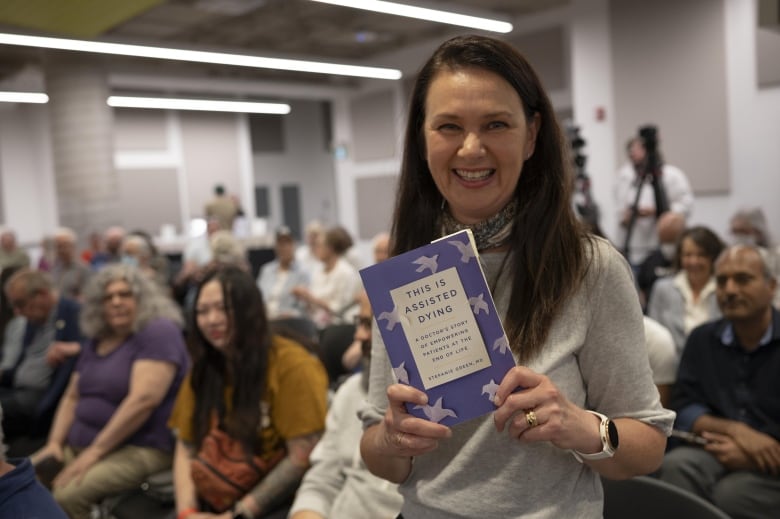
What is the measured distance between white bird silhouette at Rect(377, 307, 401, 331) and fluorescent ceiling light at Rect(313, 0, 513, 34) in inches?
230

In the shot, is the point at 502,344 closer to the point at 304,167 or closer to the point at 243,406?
the point at 243,406

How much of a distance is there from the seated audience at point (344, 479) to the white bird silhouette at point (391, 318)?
1.03 meters

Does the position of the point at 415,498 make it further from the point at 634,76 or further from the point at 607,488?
the point at 634,76

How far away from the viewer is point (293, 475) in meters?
2.14

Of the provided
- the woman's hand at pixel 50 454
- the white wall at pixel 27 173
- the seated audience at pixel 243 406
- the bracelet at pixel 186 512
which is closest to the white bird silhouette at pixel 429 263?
the seated audience at pixel 243 406

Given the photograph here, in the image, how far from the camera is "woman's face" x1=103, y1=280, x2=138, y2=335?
2.88 metres

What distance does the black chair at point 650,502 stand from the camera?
1.21 m

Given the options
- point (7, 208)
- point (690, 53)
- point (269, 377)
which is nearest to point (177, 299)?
point (269, 377)

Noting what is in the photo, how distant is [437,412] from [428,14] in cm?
692

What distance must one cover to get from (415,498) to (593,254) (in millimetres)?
477

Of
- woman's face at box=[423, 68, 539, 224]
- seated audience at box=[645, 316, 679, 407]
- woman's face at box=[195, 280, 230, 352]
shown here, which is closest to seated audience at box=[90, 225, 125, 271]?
woman's face at box=[195, 280, 230, 352]

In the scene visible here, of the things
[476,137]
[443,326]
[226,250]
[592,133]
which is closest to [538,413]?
[443,326]

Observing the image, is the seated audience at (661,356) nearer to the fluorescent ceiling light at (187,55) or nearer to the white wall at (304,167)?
the fluorescent ceiling light at (187,55)

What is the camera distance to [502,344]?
90 cm
